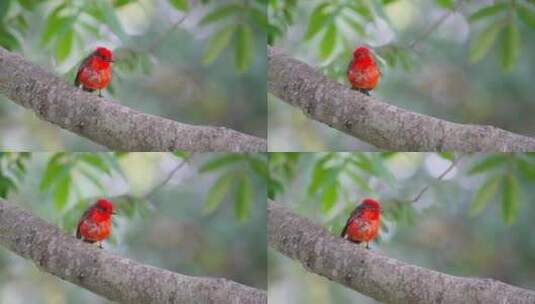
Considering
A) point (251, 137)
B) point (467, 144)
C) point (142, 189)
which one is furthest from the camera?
point (142, 189)


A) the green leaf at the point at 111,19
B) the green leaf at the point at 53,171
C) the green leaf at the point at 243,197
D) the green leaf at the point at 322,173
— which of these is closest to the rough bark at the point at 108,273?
the green leaf at the point at 53,171

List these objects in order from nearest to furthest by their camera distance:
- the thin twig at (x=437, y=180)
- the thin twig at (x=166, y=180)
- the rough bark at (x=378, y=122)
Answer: the rough bark at (x=378, y=122) < the thin twig at (x=437, y=180) < the thin twig at (x=166, y=180)

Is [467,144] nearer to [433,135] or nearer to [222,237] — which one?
[433,135]

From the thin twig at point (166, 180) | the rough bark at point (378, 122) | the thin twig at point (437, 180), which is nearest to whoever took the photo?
the rough bark at point (378, 122)

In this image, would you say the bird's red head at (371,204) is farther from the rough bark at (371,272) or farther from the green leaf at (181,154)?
the green leaf at (181,154)

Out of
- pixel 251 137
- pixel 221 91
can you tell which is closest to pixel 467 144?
pixel 251 137

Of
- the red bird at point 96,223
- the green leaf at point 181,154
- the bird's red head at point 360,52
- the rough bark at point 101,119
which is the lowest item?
the red bird at point 96,223

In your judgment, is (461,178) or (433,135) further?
(461,178)
